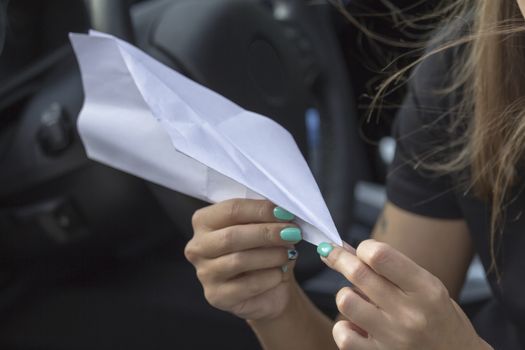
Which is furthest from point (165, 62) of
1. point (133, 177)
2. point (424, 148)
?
point (424, 148)

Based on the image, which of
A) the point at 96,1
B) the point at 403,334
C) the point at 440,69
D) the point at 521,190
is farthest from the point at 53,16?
the point at 403,334

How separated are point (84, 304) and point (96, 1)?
534mm

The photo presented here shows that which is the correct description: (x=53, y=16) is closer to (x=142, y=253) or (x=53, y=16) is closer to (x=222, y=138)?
(x=142, y=253)

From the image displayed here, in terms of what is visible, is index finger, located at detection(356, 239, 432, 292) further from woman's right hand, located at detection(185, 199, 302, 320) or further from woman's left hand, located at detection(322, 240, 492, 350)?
woman's right hand, located at detection(185, 199, 302, 320)

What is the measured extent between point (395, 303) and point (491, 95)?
1.13 ft

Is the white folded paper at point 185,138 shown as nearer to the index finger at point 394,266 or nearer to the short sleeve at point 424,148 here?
the index finger at point 394,266

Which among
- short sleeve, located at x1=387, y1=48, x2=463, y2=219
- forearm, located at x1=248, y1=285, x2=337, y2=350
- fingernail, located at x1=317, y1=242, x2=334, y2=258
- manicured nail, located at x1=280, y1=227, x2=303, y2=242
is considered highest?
fingernail, located at x1=317, y1=242, x2=334, y2=258

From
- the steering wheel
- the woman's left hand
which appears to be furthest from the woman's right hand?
the steering wheel

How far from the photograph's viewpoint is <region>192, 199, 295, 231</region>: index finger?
29.6 inches

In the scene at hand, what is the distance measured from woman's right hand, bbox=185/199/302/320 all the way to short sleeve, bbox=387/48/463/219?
0.82 feet

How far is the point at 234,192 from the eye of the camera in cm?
78

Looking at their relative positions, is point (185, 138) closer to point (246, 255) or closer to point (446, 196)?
point (246, 255)

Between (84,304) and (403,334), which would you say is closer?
(403,334)

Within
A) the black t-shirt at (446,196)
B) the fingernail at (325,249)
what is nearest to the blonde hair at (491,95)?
the black t-shirt at (446,196)
